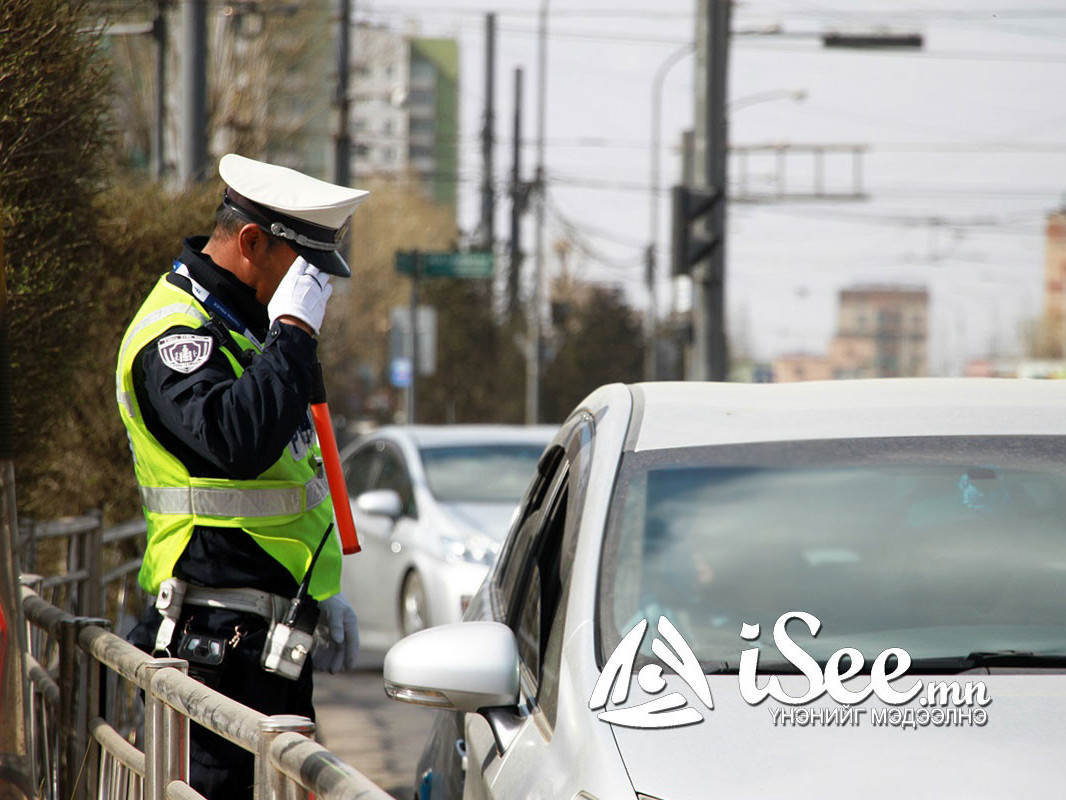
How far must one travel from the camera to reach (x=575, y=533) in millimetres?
3262

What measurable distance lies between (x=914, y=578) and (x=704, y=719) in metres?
0.74

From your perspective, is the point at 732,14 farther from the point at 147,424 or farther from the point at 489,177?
the point at 489,177

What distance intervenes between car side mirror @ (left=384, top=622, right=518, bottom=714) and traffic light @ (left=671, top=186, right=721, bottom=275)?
42.6 ft

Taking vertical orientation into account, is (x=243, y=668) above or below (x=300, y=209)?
below

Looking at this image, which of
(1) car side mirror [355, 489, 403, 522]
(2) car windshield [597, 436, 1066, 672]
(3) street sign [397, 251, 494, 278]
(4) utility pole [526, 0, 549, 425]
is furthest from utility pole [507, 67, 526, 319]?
(2) car windshield [597, 436, 1066, 672]

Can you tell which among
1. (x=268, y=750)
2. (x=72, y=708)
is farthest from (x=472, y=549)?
(x=268, y=750)

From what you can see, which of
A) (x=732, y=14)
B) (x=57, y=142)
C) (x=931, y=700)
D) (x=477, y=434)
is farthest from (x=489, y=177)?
(x=931, y=700)

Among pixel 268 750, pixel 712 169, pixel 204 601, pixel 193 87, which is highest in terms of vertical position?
pixel 193 87

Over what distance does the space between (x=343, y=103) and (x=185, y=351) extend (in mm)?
18107

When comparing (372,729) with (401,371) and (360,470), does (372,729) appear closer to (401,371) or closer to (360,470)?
(360,470)

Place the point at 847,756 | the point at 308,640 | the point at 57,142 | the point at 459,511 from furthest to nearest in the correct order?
the point at 459,511 < the point at 57,142 < the point at 308,640 < the point at 847,756

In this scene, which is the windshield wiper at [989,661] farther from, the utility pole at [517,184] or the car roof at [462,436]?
the utility pole at [517,184]

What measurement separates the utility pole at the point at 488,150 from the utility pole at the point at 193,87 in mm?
20472

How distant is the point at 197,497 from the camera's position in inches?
144
